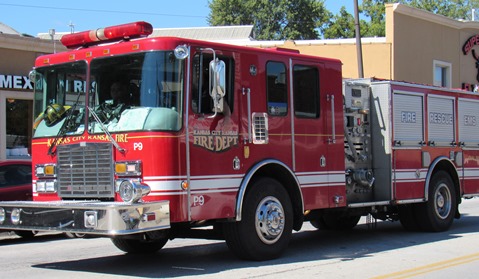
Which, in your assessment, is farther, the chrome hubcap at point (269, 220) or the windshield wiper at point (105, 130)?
the chrome hubcap at point (269, 220)

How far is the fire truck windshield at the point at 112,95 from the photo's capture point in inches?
315

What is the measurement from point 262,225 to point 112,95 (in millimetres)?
2633

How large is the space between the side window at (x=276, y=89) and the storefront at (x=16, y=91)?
12.6m

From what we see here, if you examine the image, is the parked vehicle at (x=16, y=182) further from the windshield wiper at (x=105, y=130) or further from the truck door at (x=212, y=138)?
the truck door at (x=212, y=138)

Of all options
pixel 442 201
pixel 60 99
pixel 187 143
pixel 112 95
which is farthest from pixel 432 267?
pixel 60 99

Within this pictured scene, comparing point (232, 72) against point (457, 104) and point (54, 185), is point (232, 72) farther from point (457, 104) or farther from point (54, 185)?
point (457, 104)

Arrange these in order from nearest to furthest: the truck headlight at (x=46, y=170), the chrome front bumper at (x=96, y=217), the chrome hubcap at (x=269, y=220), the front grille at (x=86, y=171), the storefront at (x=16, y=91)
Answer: the chrome front bumper at (x=96, y=217) → the front grille at (x=86, y=171) → the truck headlight at (x=46, y=170) → the chrome hubcap at (x=269, y=220) → the storefront at (x=16, y=91)

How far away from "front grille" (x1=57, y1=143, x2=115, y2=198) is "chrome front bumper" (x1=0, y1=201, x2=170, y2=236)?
0.24m

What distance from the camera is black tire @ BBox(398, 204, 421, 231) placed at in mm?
12469

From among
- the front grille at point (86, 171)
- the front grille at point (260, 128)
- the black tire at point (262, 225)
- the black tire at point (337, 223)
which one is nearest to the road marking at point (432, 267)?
the black tire at point (262, 225)

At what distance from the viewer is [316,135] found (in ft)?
32.7

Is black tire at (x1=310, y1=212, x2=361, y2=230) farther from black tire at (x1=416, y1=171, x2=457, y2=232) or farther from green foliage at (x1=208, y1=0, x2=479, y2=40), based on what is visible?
green foliage at (x1=208, y1=0, x2=479, y2=40)

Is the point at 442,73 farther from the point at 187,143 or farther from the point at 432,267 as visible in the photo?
the point at 187,143

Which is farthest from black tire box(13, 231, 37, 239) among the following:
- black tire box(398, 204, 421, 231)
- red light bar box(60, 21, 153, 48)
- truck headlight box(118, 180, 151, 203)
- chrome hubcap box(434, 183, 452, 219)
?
chrome hubcap box(434, 183, 452, 219)
